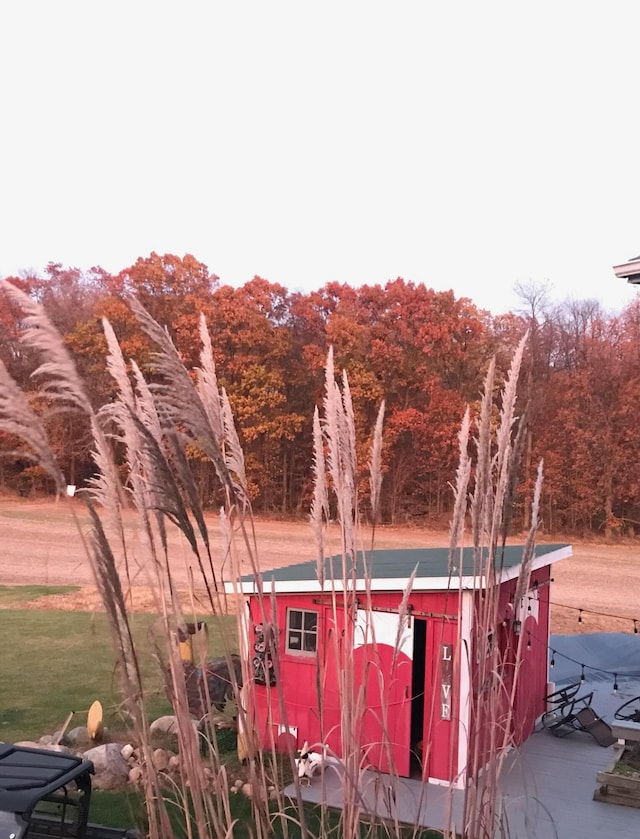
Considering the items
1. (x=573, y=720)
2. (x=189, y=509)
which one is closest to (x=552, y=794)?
(x=573, y=720)

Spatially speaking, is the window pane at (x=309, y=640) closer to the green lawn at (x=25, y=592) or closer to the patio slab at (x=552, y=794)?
the patio slab at (x=552, y=794)

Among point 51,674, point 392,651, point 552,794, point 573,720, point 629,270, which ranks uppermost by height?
point 629,270

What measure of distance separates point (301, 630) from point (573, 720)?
3.28 m

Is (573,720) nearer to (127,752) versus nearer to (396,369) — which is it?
(127,752)

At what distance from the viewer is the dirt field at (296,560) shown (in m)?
14.4

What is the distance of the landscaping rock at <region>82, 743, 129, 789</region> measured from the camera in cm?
643

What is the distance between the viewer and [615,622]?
45.6ft

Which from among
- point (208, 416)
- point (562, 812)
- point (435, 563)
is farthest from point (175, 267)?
point (208, 416)

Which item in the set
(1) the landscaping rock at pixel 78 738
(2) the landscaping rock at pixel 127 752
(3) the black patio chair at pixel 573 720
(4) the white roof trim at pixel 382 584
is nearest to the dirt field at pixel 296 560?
(3) the black patio chair at pixel 573 720

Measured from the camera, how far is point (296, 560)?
16828 mm

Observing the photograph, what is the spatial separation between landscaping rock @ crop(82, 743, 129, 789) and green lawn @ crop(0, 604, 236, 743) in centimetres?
39

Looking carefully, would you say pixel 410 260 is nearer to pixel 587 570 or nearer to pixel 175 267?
pixel 175 267

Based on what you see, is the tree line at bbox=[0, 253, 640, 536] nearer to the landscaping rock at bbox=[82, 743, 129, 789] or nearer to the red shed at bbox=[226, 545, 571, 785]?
the red shed at bbox=[226, 545, 571, 785]

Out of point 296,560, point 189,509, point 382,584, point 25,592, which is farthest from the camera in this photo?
point 296,560
